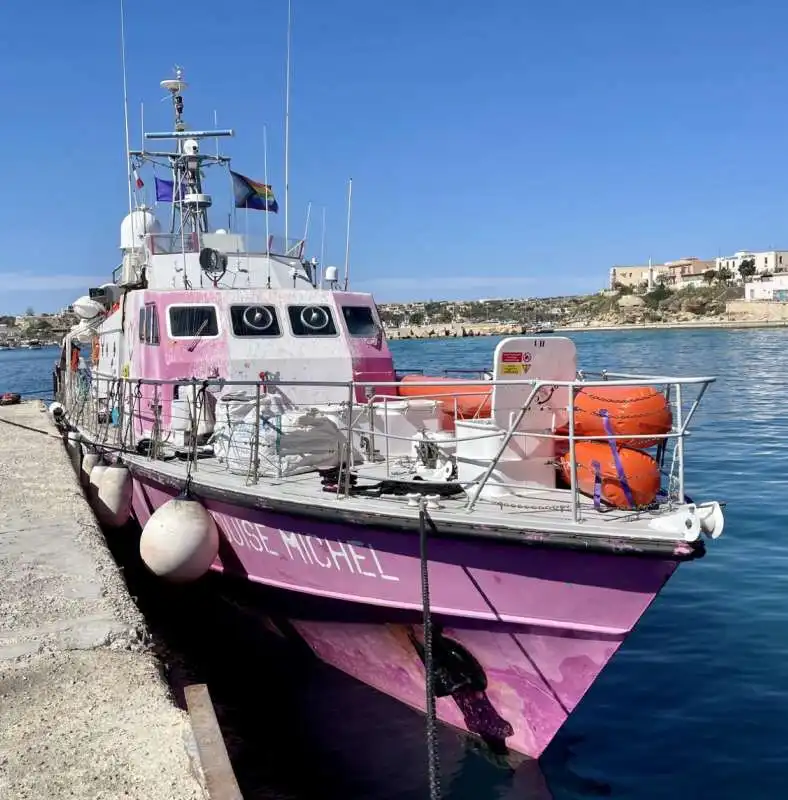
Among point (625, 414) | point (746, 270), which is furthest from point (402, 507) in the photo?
point (746, 270)

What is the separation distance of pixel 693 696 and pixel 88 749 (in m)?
4.84

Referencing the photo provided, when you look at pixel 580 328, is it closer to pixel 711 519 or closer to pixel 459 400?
pixel 459 400

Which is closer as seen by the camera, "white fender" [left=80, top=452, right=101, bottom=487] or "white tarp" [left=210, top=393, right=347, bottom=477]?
"white tarp" [left=210, top=393, right=347, bottom=477]

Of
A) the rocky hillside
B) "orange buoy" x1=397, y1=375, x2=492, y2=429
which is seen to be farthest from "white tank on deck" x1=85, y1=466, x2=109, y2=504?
the rocky hillside

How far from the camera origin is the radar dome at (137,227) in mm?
12086

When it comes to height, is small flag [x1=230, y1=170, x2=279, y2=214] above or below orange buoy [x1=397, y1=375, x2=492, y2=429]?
above

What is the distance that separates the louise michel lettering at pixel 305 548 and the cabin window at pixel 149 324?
9.24 ft

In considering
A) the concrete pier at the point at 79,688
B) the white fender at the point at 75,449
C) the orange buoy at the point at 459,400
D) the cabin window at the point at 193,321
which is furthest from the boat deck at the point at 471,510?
the white fender at the point at 75,449

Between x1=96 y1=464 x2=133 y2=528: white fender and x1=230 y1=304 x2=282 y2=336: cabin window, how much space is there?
1897 millimetres

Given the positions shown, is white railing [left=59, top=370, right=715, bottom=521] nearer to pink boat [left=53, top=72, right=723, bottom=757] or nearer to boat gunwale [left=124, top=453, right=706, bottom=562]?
pink boat [left=53, top=72, right=723, bottom=757]

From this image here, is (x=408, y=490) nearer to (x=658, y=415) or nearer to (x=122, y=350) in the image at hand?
(x=658, y=415)

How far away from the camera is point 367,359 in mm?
9430

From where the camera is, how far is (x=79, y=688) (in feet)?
14.6

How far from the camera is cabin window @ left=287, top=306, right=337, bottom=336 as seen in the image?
366 inches
